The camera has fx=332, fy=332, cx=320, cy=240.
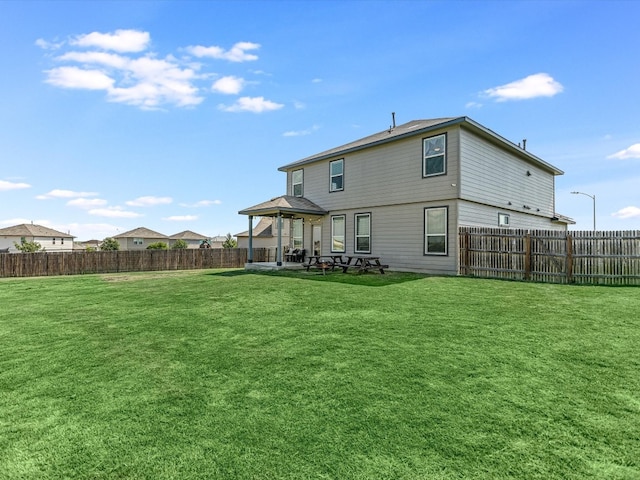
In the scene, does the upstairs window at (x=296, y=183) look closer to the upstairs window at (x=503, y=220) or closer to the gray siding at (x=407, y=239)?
the gray siding at (x=407, y=239)

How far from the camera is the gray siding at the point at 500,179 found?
39.6ft

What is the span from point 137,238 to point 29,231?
1391cm

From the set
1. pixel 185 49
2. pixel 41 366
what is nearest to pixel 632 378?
pixel 41 366

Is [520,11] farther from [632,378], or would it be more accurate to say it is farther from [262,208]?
[262,208]

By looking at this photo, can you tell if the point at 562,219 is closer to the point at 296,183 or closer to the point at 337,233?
the point at 337,233

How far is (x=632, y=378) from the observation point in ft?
10.9

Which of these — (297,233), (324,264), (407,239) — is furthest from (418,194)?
(297,233)

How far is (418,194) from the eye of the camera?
12.7 m

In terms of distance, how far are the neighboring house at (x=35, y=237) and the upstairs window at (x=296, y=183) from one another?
154ft


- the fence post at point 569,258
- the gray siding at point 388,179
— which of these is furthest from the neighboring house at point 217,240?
the fence post at point 569,258

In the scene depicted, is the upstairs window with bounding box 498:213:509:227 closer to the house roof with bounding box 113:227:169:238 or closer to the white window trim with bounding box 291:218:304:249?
the white window trim with bounding box 291:218:304:249

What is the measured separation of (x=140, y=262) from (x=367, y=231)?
44.9 feet

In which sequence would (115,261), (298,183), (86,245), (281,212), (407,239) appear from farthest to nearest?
(86,245)
(115,261)
(298,183)
(281,212)
(407,239)

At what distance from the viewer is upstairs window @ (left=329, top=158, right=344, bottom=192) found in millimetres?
15867
